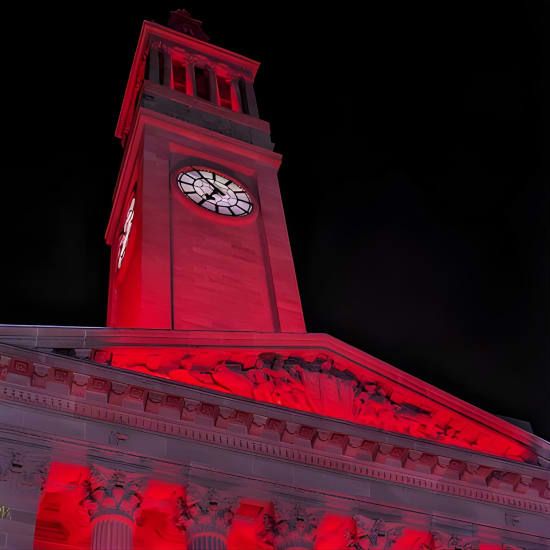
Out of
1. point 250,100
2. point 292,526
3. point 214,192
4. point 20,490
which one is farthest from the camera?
point 250,100

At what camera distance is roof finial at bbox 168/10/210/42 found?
60.8 m

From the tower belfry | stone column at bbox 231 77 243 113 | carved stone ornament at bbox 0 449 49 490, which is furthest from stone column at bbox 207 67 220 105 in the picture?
carved stone ornament at bbox 0 449 49 490

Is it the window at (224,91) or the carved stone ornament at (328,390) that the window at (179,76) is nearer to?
the window at (224,91)

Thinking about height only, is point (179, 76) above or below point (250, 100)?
above

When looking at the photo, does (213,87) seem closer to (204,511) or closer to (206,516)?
(204,511)

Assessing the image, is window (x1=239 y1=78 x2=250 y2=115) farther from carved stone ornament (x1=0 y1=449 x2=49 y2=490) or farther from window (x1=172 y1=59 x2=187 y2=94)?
carved stone ornament (x1=0 y1=449 x2=49 y2=490)

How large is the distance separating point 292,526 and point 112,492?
194 inches

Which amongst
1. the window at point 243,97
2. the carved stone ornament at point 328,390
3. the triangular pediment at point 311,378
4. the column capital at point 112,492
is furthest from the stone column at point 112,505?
the window at point 243,97

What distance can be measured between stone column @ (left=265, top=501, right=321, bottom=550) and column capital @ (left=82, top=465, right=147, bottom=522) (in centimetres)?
371

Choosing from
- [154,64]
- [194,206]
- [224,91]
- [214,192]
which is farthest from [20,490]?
[224,91]

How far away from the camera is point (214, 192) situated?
45562 mm

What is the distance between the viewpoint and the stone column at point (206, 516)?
25856 millimetres

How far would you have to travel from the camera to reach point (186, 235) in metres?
42.1

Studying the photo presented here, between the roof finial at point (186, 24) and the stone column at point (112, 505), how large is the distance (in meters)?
39.0
